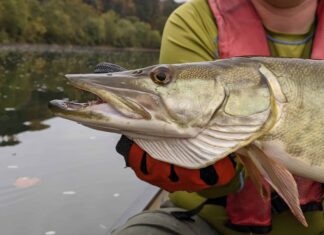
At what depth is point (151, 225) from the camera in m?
2.66

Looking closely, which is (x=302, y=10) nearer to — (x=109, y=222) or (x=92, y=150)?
(x=109, y=222)

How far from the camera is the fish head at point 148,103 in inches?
70.9

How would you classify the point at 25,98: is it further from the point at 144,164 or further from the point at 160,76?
the point at 160,76

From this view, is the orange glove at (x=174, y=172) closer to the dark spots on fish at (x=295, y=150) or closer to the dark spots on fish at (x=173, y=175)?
the dark spots on fish at (x=173, y=175)

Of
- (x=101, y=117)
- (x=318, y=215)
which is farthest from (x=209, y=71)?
(x=318, y=215)

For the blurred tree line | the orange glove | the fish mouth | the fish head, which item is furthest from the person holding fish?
the blurred tree line

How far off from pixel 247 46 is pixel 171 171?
887 mm

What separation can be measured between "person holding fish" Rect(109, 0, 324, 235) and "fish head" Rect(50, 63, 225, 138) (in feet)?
2.24

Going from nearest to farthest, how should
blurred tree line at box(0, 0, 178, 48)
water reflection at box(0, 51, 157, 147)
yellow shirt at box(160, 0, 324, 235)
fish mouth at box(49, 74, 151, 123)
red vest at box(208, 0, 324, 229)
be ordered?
fish mouth at box(49, 74, 151, 123) → red vest at box(208, 0, 324, 229) → yellow shirt at box(160, 0, 324, 235) → water reflection at box(0, 51, 157, 147) → blurred tree line at box(0, 0, 178, 48)

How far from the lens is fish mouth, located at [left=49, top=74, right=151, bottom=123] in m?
1.78

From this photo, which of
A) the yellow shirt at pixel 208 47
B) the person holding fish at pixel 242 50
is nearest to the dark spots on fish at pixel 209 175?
the person holding fish at pixel 242 50

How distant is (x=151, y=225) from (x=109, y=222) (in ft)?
7.37

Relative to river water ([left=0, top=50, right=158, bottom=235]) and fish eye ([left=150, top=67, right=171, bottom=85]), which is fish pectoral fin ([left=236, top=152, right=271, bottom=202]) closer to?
fish eye ([left=150, top=67, right=171, bottom=85])

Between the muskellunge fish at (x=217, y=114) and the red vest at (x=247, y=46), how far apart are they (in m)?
0.56
